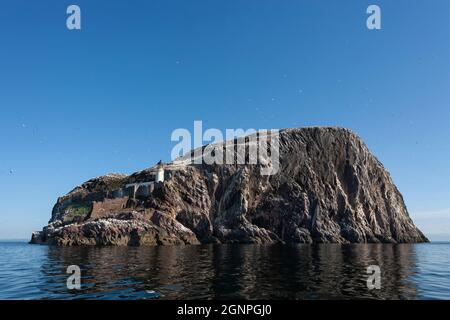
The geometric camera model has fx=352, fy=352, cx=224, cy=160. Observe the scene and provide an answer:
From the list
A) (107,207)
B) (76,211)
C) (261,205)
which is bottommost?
(76,211)

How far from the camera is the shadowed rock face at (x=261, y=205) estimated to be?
116 metres

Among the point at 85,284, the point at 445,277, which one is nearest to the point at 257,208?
the point at 445,277

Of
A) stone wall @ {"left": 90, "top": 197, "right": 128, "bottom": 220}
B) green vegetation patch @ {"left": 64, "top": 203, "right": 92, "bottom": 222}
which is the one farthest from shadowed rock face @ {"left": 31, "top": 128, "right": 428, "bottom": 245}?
green vegetation patch @ {"left": 64, "top": 203, "right": 92, "bottom": 222}

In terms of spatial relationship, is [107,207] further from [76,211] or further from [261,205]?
[261,205]

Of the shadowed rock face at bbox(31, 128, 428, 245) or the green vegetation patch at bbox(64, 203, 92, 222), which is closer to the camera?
the shadowed rock face at bbox(31, 128, 428, 245)

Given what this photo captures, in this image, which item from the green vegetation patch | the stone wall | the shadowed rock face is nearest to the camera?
the shadowed rock face

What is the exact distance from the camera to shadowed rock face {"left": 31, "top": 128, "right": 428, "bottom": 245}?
116m

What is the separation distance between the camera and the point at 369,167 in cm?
16100

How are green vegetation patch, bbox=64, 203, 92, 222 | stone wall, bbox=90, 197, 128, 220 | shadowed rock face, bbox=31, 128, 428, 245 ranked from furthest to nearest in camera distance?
green vegetation patch, bbox=64, 203, 92, 222
stone wall, bbox=90, 197, 128, 220
shadowed rock face, bbox=31, 128, 428, 245

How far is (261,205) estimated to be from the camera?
454 feet

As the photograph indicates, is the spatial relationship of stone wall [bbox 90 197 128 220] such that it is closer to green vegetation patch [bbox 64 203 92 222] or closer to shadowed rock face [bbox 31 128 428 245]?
shadowed rock face [bbox 31 128 428 245]

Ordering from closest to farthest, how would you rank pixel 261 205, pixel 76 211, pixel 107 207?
pixel 107 207 < pixel 76 211 < pixel 261 205

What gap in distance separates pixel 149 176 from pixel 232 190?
34.1 metres

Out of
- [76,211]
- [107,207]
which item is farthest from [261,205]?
[76,211]
